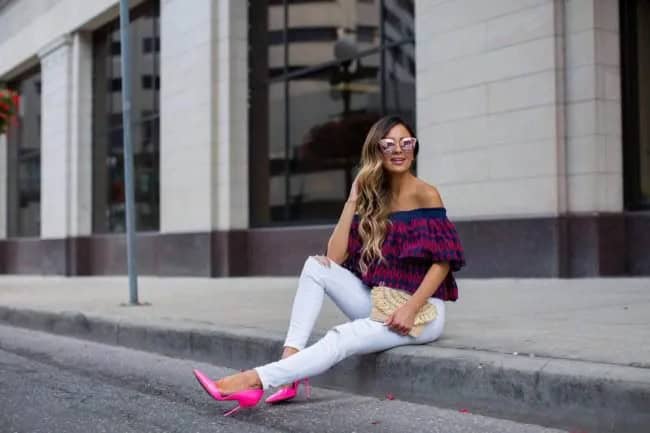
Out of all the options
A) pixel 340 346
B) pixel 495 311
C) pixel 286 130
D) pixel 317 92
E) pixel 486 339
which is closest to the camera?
pixel 340 346

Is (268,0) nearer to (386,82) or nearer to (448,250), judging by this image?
(386,82)

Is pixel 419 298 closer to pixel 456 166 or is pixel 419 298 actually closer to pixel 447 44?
pixel 456 166

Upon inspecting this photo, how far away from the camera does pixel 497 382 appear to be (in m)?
3.70

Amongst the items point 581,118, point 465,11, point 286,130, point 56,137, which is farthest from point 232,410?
point 56,137

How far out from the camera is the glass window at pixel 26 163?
20.7 meters

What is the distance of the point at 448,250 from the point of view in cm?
402

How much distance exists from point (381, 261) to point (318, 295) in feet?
1.16

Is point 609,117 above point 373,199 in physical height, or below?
above

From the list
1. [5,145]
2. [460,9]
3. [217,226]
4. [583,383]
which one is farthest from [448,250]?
[5,145]

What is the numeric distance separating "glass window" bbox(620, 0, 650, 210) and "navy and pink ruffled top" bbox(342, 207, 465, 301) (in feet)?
16.4

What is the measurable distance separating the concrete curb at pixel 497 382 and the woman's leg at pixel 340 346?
94 millimetres

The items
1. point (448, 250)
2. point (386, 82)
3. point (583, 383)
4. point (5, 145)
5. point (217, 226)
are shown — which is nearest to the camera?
point (583, 383)

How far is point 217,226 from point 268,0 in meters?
3.61

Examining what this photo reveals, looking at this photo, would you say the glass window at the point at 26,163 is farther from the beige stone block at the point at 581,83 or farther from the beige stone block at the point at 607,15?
the beige stone block at the point at 607,15
